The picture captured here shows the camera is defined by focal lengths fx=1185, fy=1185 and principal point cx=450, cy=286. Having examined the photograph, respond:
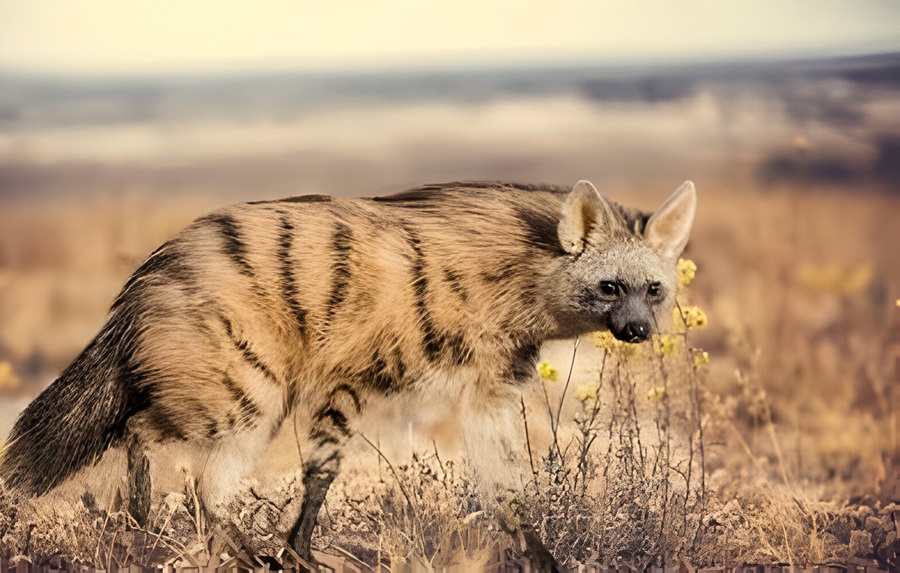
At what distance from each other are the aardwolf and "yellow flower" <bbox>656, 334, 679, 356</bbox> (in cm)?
31

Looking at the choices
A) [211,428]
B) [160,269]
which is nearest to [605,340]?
[211,428]

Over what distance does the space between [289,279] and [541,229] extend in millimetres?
883

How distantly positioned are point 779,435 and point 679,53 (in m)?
1.48

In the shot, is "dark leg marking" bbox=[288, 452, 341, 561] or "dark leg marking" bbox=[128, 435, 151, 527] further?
"dark leg marking" bbox=[288, 452, 341, 561]

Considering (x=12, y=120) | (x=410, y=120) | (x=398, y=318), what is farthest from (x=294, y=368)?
(x=12, y=120)

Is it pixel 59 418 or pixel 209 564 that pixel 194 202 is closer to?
pixel 59 418

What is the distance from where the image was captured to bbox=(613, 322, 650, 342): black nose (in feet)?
12.8

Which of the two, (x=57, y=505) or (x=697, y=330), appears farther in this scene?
(x=697, y=330)

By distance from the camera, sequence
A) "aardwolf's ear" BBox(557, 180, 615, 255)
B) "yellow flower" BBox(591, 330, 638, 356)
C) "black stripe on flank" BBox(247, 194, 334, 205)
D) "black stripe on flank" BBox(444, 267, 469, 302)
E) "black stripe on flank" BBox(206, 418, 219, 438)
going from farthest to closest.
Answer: "yellow flower" BBox(591, 330, 638, 356) < "black stripe on flank" BBox(247, 194, 334, 205) < "black stripe on flank" BBox(444, 267, 469, 302) < "aardwolf's ear" BBox(557, 180, 615, 255) < "black stripe on flank" BBox(206, 418, 219, 438)

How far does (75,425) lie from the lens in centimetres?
397

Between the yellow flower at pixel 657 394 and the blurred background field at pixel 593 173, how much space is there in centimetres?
19

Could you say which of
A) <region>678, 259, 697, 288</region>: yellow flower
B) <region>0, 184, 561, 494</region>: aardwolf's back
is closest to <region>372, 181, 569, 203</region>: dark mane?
<region>0, 184, 561, 494</region>: aardwolf's back

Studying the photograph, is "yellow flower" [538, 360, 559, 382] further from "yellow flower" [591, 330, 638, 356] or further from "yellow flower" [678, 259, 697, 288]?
"yellow flower" [678, 259, 697, 288]

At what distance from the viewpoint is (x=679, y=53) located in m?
4.48
